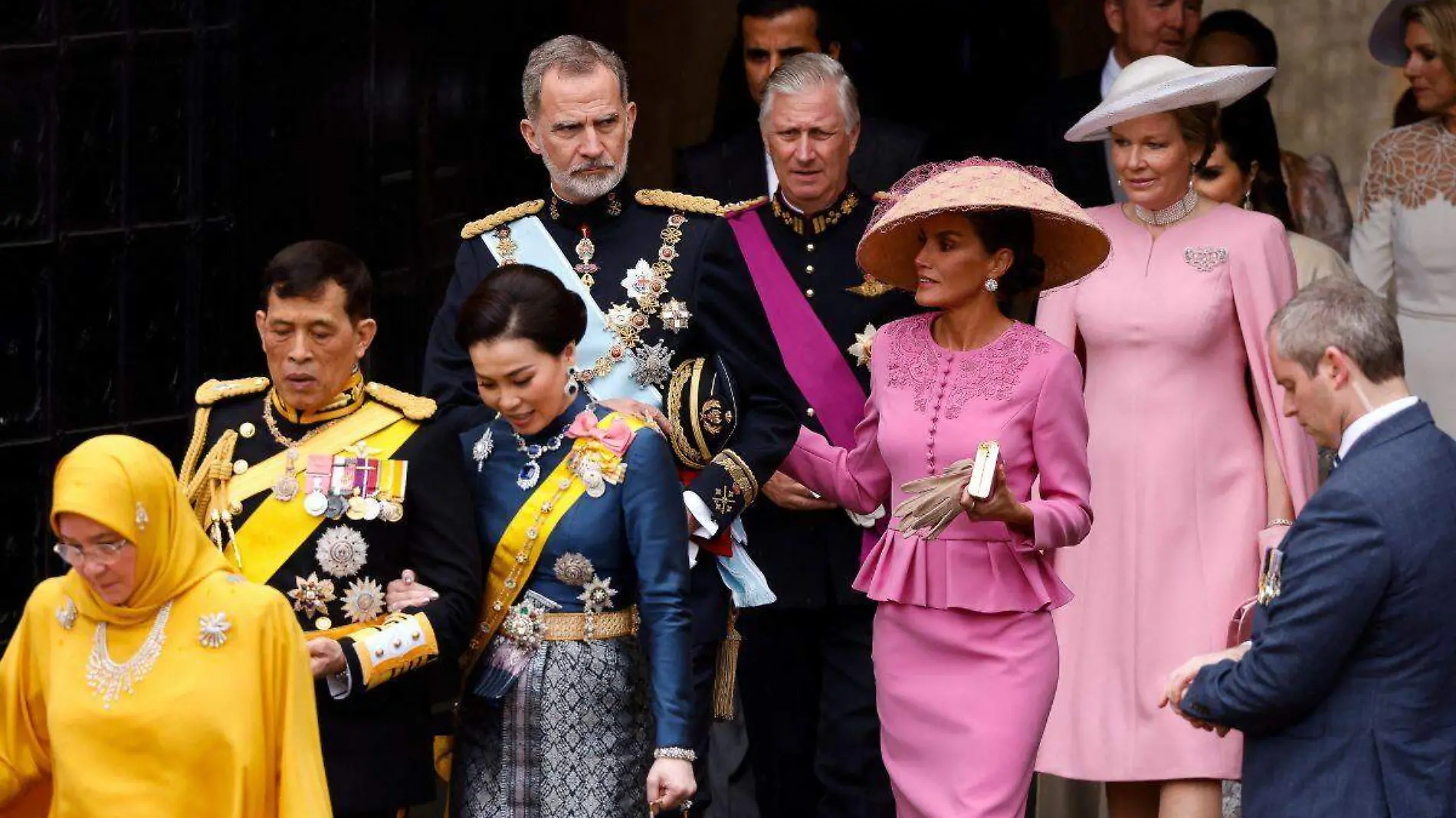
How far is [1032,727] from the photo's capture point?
5465 mm

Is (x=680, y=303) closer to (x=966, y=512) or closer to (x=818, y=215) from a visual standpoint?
(x=818, y=215)

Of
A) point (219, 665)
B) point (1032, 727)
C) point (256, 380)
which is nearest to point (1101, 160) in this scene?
point (1032, 727)

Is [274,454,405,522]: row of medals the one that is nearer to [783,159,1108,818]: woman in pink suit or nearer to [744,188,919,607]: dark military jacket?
[783,159,1108,818]: woman in pink suit

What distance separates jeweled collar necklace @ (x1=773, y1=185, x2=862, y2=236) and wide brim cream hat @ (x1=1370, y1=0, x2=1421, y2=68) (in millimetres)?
1876

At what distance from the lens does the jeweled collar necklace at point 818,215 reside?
6336mm

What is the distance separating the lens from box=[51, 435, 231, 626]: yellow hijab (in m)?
4.47

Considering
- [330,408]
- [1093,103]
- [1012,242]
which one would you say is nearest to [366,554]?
[330,408]

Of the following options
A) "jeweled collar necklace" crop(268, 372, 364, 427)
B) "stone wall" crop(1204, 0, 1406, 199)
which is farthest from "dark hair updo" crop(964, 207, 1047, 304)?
"stone wall" crop(1204, 0, 1406, 199)

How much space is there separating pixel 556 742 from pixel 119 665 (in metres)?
0.93

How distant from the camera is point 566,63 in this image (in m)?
5.96

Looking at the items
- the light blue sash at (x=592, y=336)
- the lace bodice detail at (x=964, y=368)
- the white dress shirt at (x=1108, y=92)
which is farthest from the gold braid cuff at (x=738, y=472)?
the white dress shirt at (x=1108, y=92)

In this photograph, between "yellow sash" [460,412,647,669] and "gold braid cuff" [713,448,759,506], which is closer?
"yellow sash" [460,412,647,669]

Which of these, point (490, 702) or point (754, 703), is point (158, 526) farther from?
point (754, 703)

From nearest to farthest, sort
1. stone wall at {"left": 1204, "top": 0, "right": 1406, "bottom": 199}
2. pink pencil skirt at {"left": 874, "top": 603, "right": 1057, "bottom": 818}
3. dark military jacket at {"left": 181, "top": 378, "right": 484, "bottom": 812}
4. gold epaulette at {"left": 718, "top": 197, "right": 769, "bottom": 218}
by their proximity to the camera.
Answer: dark military jacket at {"left": 181, "top": 378, "right": 484, "bottom": 812}, pink pencil skirt at {"left": 874, "top": 603, "right": 1057, "bottom": 818}, gold epaulette at {"left": 718, "top": 197, "right": 769, "bottom": 218}, stone wall at {"left": 1204, "top": 0, "right": 1406, "bottom": 199}
